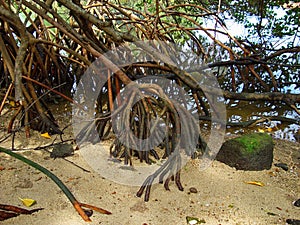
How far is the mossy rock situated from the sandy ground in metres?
0.05

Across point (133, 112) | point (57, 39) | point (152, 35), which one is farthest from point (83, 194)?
point (57, 39)

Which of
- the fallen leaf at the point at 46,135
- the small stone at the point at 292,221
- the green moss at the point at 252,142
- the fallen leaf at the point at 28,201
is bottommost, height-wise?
the small stone at the point at 292,221

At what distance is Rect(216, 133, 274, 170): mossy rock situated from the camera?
7.06 feet

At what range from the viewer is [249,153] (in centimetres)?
215

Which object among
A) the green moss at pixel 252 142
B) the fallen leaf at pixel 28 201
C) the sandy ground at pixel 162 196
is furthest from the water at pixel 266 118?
the fallen leaf at pixel 28 201

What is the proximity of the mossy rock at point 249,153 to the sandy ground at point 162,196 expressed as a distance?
5 cm

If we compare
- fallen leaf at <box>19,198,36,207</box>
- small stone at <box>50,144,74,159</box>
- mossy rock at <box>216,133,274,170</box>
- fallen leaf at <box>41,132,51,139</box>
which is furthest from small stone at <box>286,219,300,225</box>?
fallen leaf at <box>41,132,51,139</box>

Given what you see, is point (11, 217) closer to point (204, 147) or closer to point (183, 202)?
point (183, 202)

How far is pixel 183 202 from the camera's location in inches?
69.7

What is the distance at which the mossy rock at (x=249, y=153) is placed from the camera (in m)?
2.15

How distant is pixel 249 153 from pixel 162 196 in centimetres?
66

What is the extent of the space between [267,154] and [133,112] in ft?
2.84

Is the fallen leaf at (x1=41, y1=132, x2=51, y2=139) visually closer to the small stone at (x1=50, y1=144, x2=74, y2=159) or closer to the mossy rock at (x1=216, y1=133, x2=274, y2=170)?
the small stone at (x1=50, y1=144, x2=74, y2=159)

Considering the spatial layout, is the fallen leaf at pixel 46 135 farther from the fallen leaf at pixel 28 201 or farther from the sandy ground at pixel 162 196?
the fallen leaf at pixel 28 201
